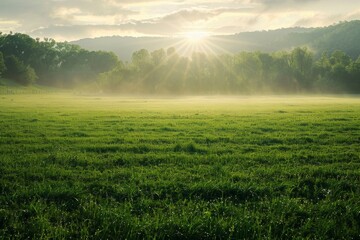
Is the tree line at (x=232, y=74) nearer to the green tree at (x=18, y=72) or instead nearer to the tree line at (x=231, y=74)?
the tree line at (x=231, y=74)

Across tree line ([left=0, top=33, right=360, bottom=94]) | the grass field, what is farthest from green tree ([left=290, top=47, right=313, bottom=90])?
the grass field

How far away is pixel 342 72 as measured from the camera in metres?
123

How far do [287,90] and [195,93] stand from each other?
3769 centimetres

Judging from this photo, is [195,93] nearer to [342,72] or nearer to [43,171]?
[342,72]

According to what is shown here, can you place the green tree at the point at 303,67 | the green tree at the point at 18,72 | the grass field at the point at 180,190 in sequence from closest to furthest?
the grass field at the point at 180,190
the green tree at the point at 303,67
the green tree at the point at 18,72

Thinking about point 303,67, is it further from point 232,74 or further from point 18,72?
point 18,72

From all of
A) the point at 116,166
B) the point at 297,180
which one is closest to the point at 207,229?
the point at 297,180

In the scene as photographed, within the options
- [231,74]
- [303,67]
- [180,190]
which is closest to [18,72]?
[231,74]

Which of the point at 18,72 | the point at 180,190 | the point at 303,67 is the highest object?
the point at 303,67

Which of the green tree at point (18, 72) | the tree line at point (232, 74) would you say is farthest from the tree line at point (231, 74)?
the green tree at point (18, 72)

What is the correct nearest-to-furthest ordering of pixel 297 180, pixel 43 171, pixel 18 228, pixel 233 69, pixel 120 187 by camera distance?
pixel 18 228, pixel 120 187, pixel 297 180, pixel 43 171, pixel 233 69

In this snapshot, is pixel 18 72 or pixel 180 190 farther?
pixel 18 72

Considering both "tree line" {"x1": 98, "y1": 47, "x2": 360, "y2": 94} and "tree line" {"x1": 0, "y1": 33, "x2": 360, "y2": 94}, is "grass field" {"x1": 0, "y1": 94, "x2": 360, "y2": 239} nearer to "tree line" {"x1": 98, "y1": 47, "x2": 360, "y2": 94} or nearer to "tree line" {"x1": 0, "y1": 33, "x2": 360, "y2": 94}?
"tree line" {"x1": 0, "y1": 33, "x2": 360, "y2": 94}

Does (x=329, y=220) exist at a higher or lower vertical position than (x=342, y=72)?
lower
